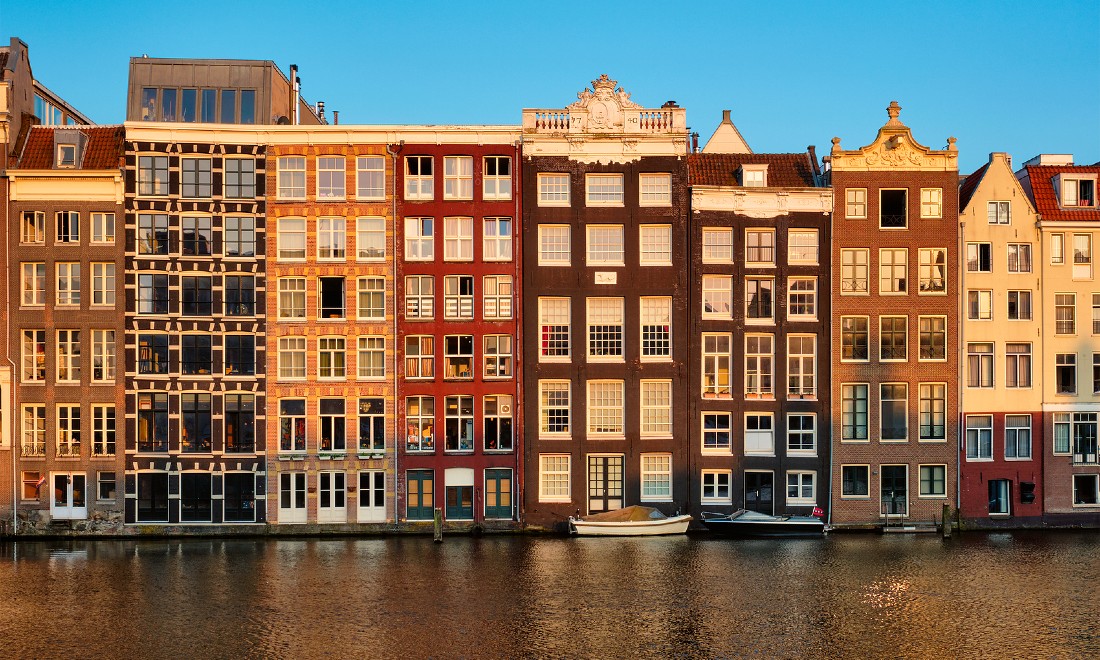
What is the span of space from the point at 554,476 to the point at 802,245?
17.7 metres

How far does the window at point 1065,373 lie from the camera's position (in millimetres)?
52344

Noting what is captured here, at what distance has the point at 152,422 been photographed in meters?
50.4

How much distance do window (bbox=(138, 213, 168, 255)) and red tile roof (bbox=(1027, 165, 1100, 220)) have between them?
45445 millimetres

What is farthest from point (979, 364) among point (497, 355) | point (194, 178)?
point (194, 178)

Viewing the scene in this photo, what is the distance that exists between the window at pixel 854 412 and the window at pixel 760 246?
777cm

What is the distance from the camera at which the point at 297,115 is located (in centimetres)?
5944

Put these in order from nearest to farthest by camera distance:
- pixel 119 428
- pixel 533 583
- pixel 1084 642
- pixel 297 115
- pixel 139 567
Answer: pixel 1084 642, pixel 533 583, pixel 139 567, pixel 119 428, pixel 297 115

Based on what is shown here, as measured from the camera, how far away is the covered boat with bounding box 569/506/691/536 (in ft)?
159

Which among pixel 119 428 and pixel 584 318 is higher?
pixel 584 318

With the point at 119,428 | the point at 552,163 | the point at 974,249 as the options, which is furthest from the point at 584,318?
the point at 119,428

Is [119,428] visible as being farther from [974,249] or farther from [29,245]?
[974,249]

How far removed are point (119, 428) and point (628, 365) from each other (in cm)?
2590

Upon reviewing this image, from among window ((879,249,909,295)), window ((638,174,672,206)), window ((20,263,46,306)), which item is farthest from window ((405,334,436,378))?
window ((879,249,909,295))

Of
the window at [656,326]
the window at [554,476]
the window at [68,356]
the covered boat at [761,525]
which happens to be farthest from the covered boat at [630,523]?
the window at [68,356]
